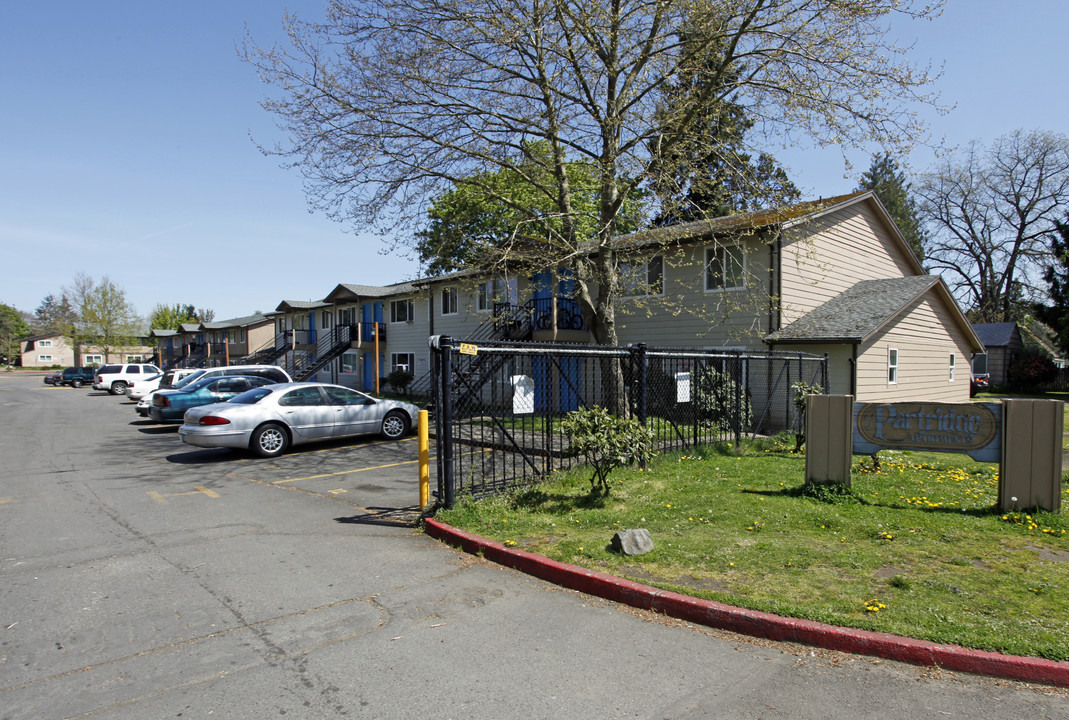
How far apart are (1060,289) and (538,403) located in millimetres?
38066

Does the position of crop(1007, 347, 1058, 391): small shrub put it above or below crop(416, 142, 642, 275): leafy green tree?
below

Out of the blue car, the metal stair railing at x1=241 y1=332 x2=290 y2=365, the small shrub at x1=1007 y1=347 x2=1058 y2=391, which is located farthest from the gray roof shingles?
the metal stair railing at x1=241 y1=332 x2=290 y2=365

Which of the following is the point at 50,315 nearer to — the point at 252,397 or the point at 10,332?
the point at 10,332

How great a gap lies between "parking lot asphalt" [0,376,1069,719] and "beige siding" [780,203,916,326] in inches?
522

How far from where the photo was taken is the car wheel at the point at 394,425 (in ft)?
45.3

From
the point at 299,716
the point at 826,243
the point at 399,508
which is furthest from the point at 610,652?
the point at 826,243

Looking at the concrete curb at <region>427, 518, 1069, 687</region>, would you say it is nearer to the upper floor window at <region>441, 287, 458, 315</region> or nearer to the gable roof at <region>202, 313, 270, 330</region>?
the upper floor window at <region>441, 287, 458, 315</region>

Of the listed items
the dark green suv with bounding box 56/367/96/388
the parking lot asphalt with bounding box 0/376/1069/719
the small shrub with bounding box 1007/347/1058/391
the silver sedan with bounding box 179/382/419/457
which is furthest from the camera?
the dark green suv with bounding box 56/367/96/388

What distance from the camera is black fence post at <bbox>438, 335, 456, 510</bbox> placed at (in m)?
6.87

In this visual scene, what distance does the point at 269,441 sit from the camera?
12.1m

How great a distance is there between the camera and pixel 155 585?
5137mm

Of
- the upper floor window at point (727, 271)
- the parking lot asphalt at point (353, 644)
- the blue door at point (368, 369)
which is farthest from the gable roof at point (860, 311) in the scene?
the blue door at point (368, 369)

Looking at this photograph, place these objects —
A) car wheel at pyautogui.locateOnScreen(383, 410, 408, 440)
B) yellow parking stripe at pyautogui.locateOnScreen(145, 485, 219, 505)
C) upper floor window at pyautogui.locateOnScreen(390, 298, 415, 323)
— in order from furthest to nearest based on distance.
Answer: upper floor window at pyautogui.locateOnScreen(390, 298, 415, 323) < car wheel at pyautogui.locateOnScreen(383, 410, 408, 440) < yellow parking stripe at pyautogui.locateOnScreen(145, 485, 219, 505)

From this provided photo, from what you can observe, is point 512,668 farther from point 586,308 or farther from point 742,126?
point 742,126
